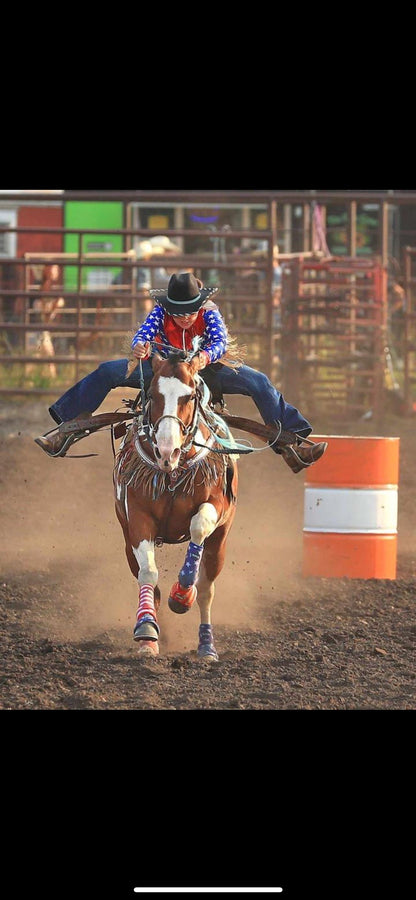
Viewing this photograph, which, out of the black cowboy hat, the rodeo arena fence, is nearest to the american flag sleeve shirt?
the black cowboy hat

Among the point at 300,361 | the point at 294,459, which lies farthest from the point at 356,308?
the point at 294,459

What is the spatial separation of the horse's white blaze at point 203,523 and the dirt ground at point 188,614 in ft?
1.97

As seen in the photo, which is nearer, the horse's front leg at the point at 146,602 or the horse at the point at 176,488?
the horse at the point at 176,488

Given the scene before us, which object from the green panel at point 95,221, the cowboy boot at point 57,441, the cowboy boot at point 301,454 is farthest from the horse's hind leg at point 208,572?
the green panel at point 95,221

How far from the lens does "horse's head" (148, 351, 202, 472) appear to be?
550cm

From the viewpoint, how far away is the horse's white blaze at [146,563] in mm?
5871

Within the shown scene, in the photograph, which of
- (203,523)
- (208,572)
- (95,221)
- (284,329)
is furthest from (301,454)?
(95,221)

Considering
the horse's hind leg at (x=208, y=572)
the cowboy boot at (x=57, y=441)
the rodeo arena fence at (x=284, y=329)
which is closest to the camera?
the horse's hind leg at (x=208, y=572)

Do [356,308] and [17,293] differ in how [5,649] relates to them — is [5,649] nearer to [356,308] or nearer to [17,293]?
[17,293]

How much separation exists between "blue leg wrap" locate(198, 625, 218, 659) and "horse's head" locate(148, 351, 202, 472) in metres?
1.01

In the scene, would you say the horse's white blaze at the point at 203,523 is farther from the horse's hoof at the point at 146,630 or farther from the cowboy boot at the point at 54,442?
the cowboy boot at the point at 54,442

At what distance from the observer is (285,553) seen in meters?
9.05

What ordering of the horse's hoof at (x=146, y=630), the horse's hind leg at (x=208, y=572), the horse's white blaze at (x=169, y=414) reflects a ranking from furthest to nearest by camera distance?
1. the horse's hind leg at (x=208, y=572)
2. the horse's hoof at (x=146, y=630)
3. the horse's white blaze at (x=169, y=414)

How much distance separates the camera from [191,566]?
19.3 ft
